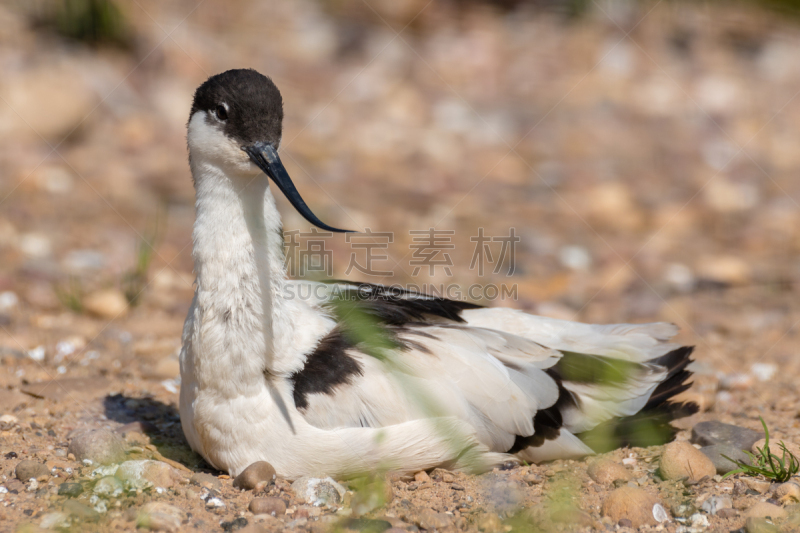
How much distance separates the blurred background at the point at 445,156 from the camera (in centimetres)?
608

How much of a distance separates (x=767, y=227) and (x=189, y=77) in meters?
6.64

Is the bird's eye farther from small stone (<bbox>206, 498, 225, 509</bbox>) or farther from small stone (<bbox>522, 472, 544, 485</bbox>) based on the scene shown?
small stone (<bbox>522, 472, 544, 485</bbox>)

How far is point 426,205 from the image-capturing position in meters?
8.03

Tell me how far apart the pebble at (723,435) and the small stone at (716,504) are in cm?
58

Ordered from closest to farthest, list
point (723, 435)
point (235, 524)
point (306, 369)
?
point (235, 524)
point (306, 369)
point (723, 435)

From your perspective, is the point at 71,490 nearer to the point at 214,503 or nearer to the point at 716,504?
the point at 214,503

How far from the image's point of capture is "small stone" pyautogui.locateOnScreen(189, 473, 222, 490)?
140 inches

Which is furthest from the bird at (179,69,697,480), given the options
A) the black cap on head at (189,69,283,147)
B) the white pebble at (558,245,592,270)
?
the white pebble at (558,245,592,270)

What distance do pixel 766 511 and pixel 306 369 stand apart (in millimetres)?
2054

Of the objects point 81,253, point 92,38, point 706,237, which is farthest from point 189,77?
point 706,237

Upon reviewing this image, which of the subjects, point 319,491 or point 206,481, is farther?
point 206,481

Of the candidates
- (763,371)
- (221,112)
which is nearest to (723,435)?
(763,371)

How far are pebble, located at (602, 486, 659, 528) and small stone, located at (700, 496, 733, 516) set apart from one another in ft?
0.67

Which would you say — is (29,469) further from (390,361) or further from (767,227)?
(767,227)
